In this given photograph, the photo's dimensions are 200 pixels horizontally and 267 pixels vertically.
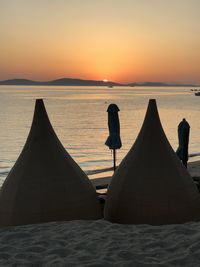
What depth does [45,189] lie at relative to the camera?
7820 millimetres

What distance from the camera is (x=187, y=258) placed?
567 cm

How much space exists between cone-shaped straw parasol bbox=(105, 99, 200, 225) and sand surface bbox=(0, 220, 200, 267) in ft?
1.70

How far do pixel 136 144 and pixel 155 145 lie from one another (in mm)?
370

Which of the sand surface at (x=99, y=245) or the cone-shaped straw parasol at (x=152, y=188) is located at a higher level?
the cone-shaped straw parasol at (x=152, y=188)

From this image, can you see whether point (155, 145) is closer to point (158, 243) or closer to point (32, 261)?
Answer: point (158, 243)

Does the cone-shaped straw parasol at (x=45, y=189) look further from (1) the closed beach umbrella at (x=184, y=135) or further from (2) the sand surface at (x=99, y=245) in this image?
(1) the closed beach umbrella at (x=184, y=135)

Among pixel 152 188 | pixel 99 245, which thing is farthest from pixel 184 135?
pixel 99 245

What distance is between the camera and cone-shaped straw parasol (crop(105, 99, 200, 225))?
7.72 meters

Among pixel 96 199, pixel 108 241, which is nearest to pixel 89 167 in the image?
pixel 96 199

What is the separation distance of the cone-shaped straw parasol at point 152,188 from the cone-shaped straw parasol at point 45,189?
0.56 meters

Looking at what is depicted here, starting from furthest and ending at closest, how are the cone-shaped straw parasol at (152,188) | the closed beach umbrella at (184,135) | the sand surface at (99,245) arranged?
the closed beach umbrella at (184,135) → the cone-shaped straw parasol at (152,188) → the sand surface at (99,245)

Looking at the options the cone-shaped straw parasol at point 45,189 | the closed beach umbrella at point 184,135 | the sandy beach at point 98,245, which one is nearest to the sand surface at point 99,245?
the sandy beach at point 98,245

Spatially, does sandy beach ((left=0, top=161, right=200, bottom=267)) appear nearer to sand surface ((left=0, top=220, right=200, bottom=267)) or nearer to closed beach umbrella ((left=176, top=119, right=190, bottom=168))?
sand surface ((left=0, top=220, right=200, bottom=267))

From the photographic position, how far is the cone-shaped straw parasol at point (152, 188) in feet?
25.3
